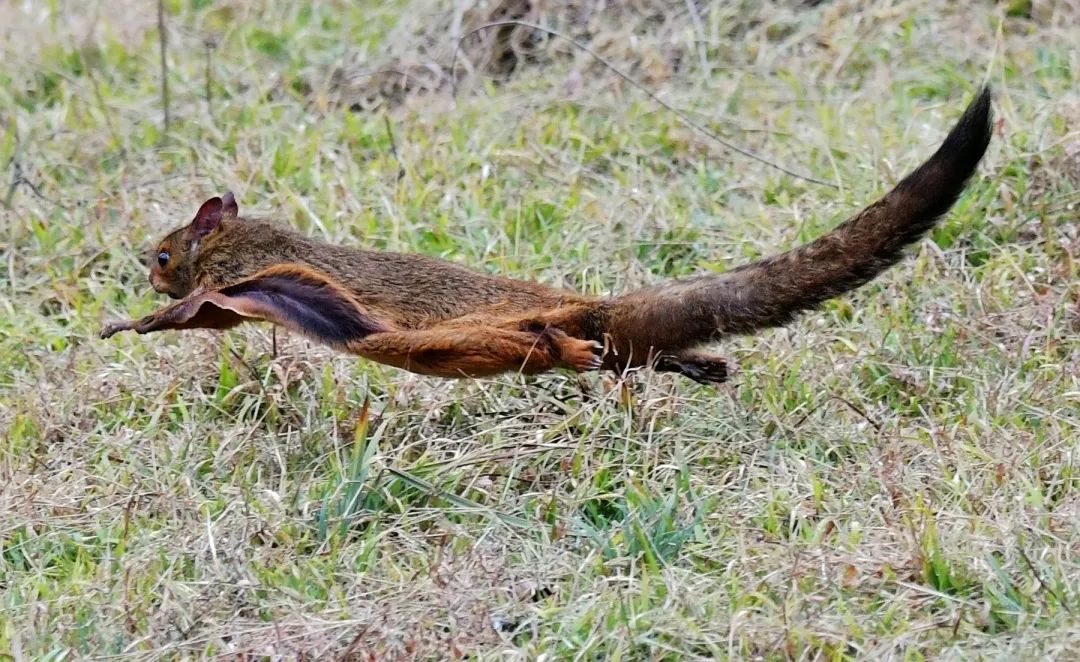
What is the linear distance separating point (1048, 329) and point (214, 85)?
4.12 metres

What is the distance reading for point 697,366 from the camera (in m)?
4.60

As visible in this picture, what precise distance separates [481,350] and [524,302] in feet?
1.04

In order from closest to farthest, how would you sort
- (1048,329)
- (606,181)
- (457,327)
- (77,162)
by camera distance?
(457,327), (1048,329), (606,181), (77,162)

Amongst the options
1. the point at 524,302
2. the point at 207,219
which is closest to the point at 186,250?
the point at 207,219

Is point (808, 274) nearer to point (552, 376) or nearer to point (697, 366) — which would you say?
point (697, 366)

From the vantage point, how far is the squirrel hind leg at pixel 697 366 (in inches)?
179

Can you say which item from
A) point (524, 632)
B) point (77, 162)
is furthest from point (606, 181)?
point (524, 632)

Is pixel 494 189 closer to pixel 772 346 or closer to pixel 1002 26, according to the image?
pixel 772 346

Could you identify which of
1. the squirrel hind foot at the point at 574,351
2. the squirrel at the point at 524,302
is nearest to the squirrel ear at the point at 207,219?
the squirrel at the point at 524,302

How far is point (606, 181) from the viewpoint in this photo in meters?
6.25

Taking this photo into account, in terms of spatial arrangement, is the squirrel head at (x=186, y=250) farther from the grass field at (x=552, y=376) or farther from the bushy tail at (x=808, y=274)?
the bushy tail at (x=808, y=274)

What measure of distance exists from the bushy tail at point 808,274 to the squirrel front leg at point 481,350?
0.62 feet

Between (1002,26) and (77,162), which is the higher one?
(1002,26)

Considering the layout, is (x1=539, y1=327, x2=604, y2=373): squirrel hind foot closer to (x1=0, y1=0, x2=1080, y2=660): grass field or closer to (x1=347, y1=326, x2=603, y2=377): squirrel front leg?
(x1=347, y1=326, x2=603, y2=377): squirrel front leg
